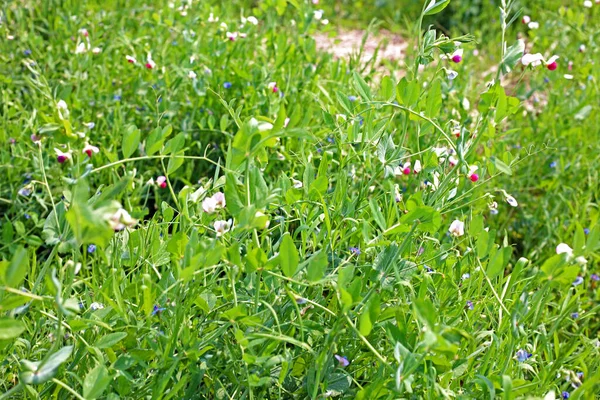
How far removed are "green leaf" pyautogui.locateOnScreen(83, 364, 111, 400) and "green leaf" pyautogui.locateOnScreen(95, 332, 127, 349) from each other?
91 mm

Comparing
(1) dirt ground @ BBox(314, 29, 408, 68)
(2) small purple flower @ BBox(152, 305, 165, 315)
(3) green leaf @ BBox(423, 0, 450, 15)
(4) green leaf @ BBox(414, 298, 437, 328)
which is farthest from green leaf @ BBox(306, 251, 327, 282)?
(1) dirt ground @ BBox(314, 29, 408, 68)

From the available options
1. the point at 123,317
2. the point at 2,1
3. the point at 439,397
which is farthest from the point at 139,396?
the point at 2,1

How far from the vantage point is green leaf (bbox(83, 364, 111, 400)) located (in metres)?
1.21

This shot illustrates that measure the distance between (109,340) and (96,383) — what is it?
5.2 inches

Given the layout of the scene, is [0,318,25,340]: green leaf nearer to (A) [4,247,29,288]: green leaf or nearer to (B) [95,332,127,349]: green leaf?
(A) [4,247,29,288]: green leaf

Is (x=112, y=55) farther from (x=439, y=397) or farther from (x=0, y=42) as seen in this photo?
(x=439, y=397)

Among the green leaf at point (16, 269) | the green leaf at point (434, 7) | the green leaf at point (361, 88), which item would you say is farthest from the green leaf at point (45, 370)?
the green leaf at point (434, 7)

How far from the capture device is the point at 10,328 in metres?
1.17

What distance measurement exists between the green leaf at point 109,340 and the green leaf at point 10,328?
197 millimetres

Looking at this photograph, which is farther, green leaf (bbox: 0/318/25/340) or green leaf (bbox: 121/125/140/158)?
green leaf (bbox: 121/125/140/158)

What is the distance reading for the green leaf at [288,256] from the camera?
1.30 m

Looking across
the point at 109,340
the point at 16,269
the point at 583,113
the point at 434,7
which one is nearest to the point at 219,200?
the point at 109,340

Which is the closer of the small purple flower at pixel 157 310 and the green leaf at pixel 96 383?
the green leaf at pixel 96 383

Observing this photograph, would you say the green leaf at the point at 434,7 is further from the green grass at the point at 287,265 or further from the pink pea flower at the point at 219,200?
the pink pea flower at the point at 219,200
